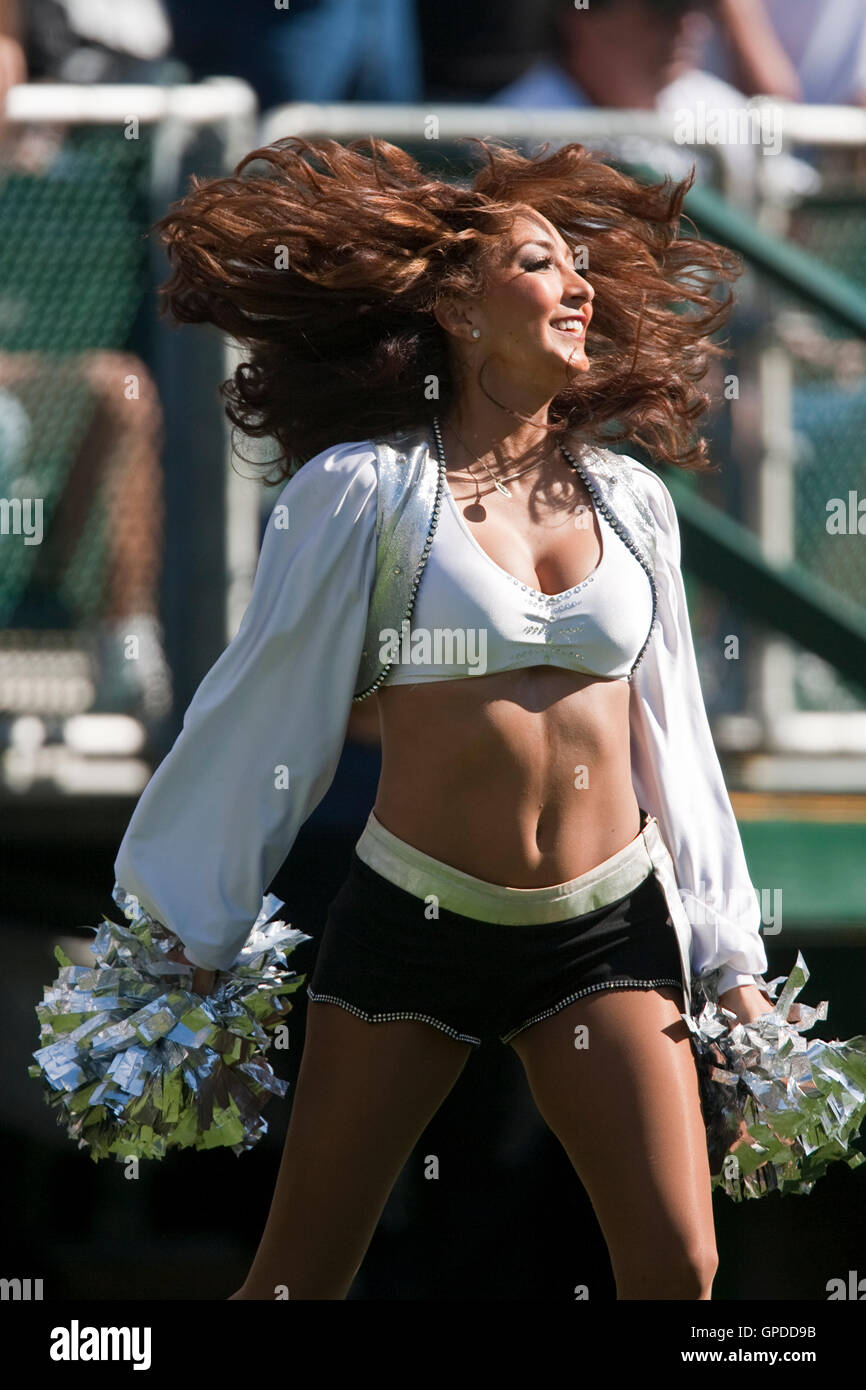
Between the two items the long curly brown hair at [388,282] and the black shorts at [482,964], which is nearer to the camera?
the black shorts at [482,964]

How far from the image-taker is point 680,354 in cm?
299

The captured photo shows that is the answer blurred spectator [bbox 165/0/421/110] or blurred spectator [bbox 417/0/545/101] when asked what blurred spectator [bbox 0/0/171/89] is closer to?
blurred spectator [bbox 165/0/421/110]

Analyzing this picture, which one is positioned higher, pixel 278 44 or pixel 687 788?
pixel 278 44

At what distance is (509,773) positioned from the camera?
2.56 metres

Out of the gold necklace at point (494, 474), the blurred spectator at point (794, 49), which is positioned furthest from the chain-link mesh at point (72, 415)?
the blurred spectator at point (794, 49)

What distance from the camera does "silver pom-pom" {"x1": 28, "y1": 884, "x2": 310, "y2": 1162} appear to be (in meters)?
2.62

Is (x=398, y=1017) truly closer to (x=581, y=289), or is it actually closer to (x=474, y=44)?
(x=581, y=289)

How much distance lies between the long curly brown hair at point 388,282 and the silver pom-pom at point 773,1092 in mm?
979

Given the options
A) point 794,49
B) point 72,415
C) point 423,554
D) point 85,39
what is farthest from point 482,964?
point 794,49

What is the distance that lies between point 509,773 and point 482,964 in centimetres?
29

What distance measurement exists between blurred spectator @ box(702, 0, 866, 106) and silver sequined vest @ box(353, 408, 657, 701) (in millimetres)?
2360

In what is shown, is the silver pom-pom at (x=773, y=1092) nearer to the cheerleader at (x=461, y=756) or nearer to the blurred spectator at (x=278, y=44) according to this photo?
the cheerleader at (x=461, y=756)

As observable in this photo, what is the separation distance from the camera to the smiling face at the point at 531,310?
8.69 feet

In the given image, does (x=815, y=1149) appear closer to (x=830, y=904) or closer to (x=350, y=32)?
(x=830, y=904)
